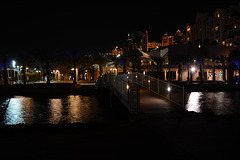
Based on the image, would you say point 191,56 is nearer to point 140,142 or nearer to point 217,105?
point 217,105

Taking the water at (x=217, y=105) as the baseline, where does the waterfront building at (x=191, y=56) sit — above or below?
above

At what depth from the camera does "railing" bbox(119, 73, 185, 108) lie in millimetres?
12430

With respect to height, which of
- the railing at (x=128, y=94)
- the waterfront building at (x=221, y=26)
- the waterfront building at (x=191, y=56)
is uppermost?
the waterfront building at (x=221, y=26)

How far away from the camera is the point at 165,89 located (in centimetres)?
1426

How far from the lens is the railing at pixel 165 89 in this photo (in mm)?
12430

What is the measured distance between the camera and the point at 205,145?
582 centimetres

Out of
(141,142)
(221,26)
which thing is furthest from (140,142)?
(221,26)

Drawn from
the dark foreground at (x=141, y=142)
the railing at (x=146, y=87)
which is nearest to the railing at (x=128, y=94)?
the railing at (x=146, y=87)

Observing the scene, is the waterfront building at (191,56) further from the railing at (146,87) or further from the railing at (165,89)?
the railing at (146,87)

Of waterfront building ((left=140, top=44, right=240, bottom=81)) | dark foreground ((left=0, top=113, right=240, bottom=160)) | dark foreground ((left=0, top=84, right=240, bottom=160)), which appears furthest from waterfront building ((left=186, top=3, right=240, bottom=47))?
dark foreground ((left=0, top=113, right=240, bottom=160))

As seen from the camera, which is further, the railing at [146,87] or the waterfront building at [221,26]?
the waterfront building at [221,26]

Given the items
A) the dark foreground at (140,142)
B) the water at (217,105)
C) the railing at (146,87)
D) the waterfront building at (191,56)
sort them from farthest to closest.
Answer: the waterfront building at (191,56), the water at (217,105), the railing at (146,87), the dark foreground at (140,142)

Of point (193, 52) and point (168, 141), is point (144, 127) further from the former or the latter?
point (193, 52)

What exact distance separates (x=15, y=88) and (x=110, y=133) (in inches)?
1043
